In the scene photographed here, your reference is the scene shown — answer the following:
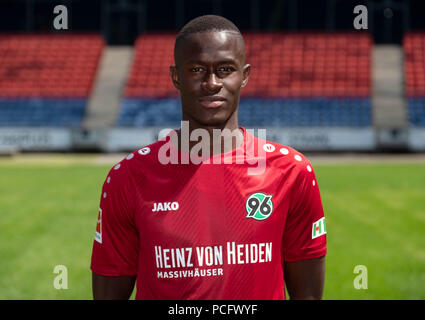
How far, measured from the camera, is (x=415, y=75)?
958 inches

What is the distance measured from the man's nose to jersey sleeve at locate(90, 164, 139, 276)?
17.7 inches

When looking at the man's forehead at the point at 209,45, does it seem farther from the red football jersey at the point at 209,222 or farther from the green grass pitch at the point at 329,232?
the green grass pitch at the point at 329,232

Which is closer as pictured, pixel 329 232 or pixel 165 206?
pixel 165 206

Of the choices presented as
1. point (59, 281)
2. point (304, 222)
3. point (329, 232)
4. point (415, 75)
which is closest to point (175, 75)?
point (304, 222)

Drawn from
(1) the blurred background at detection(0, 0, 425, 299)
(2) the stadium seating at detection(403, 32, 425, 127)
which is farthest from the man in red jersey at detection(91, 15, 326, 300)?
(2) the stadium seating at detection(403, 32, 425, 127)

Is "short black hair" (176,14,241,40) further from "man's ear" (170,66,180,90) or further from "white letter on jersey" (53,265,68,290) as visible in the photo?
"white letter on jersey" (53,265,68,290)

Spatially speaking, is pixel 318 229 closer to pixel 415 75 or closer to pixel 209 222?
pixel 209 222

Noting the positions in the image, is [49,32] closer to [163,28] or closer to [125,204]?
[163,28]

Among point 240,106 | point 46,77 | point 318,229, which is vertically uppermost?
point 318,229

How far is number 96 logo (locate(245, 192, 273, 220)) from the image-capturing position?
1903 millimetres

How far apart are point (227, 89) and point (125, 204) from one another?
1.88ft

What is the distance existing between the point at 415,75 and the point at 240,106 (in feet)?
28.5

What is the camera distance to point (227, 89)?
1.84 meters

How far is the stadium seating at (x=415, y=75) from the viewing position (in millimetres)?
22000
